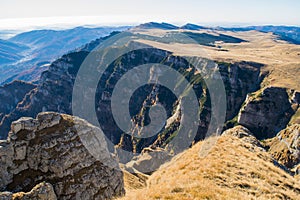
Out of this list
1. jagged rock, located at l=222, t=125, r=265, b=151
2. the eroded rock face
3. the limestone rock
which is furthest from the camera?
jagged rock, located at l=222, t=125, r=265, b=151

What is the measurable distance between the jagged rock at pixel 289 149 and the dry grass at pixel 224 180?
71.6 meters

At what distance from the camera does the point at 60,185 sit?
168 ft

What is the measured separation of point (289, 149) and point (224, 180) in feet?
377

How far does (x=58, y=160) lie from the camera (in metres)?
55.0

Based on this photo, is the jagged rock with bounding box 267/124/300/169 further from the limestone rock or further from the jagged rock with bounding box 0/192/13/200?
the jagged rock with bounding box 0/192/13/200

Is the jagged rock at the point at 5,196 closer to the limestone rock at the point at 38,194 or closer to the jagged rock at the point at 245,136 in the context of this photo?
the limestone rock at the point at 38,194

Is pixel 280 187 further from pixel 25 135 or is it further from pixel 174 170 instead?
pixel 25 135

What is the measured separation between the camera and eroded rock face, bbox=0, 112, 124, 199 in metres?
51.4

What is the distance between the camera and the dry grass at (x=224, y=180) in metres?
28.1

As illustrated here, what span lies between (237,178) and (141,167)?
121563 mm

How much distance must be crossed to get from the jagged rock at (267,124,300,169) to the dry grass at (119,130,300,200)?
71.6 m

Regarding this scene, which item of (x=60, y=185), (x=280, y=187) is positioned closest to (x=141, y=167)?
(x=60, y=185)

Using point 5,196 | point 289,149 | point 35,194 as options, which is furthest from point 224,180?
point 289,149

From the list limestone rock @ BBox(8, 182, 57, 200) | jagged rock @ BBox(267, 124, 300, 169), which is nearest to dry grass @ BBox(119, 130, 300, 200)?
limestone rock @ BBox(8, 182, 57, 200)
